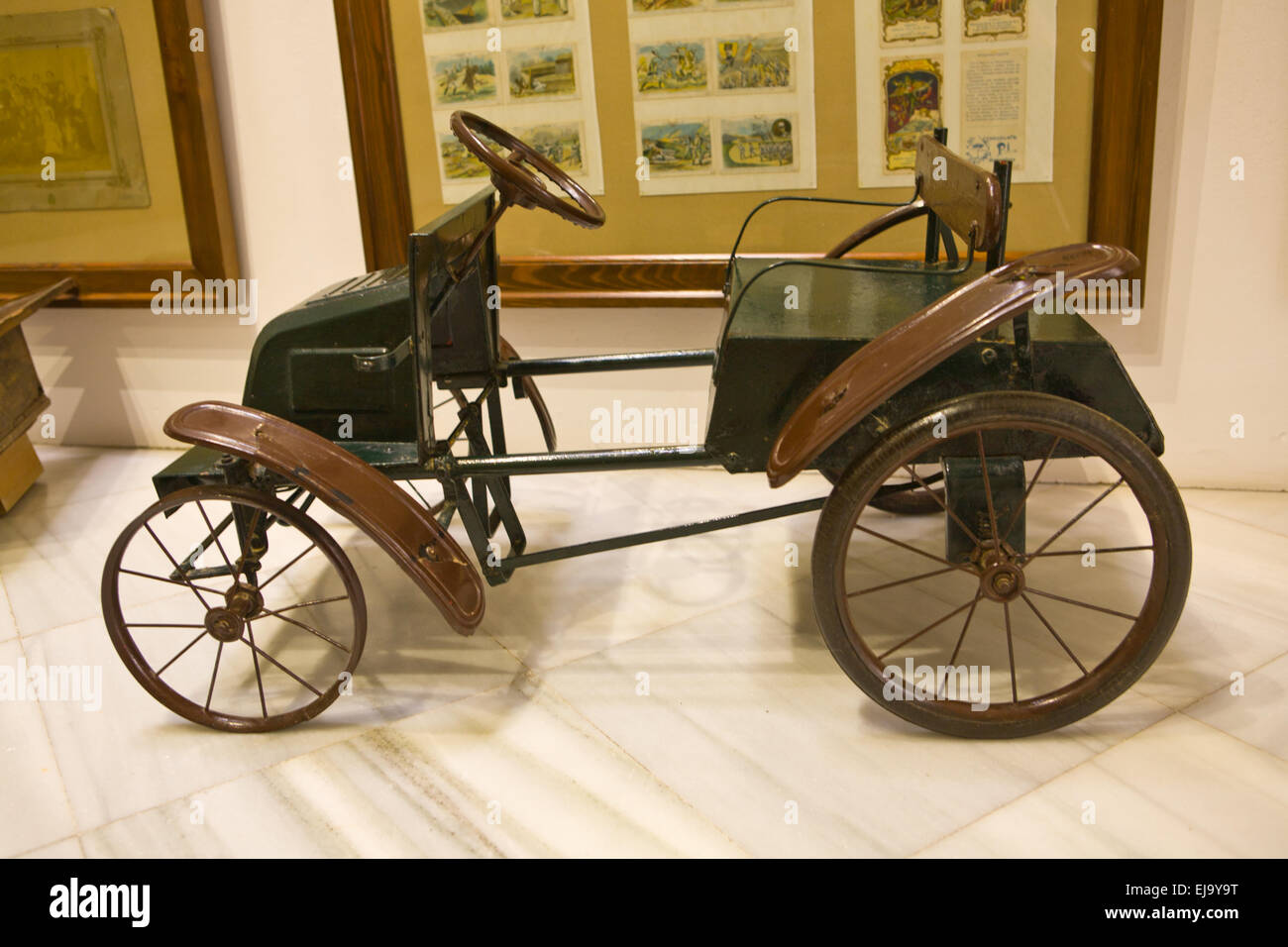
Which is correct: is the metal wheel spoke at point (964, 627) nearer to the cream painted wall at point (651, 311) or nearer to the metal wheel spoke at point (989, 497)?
the metal wheel spoke at point (989, 497)

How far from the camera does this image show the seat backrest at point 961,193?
189 centimetres

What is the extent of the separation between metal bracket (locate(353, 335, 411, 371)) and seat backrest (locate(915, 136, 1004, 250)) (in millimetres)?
1134

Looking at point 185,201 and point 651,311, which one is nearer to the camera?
point 651,311

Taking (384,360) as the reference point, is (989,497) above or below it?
below

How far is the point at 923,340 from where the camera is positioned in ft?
6.25

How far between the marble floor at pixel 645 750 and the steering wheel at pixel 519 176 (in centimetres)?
101

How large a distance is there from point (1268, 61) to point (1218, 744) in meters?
1.87

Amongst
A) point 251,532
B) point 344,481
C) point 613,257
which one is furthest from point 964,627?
point 613,257

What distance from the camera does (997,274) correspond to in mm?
1928

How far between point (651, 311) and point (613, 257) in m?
0.22

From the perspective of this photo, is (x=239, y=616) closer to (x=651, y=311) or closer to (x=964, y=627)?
(x=964, y=627)

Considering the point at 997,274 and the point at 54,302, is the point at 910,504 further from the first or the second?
the point at 54,302

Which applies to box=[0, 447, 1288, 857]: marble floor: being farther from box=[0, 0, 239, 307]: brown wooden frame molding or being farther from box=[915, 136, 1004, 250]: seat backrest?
box=[0, 0, 239, 307]: brown wooden frame molding

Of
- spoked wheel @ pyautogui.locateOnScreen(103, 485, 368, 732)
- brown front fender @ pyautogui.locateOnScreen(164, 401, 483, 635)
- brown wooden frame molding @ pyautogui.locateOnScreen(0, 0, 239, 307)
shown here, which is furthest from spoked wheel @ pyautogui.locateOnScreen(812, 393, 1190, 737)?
brown wooden frame molding @ pyautogui.locateOnScreen(0, 0, 239, 307)
